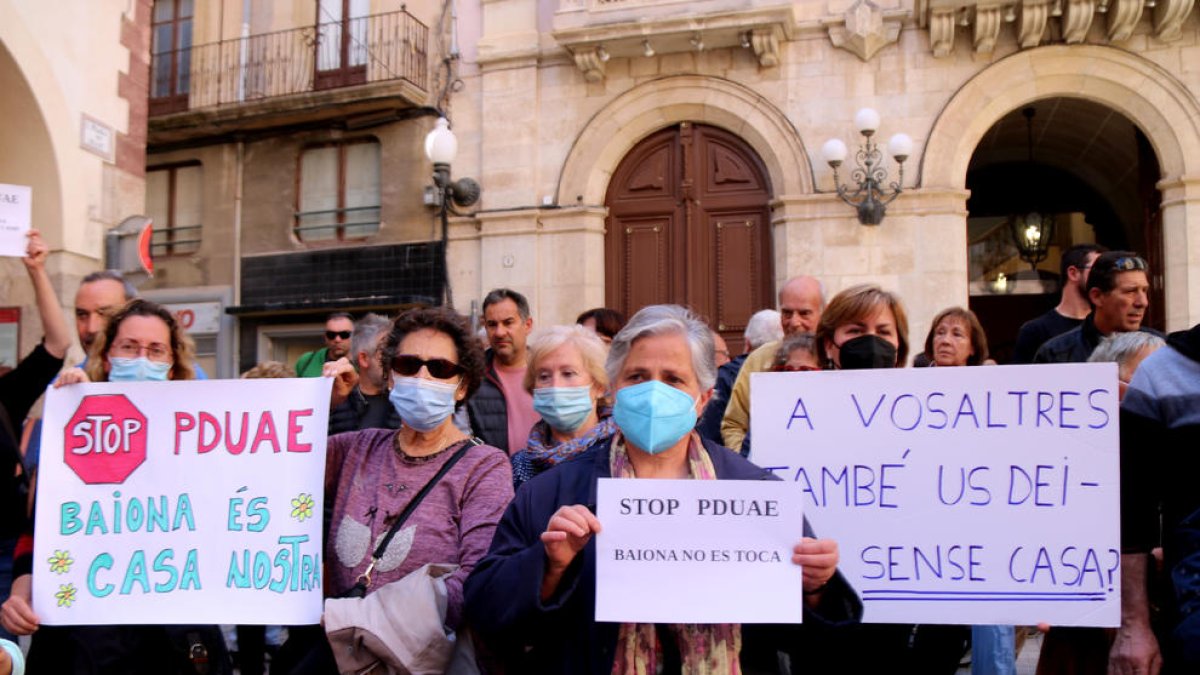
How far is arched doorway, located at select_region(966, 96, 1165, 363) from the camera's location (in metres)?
11.8

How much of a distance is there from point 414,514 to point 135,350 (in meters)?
1.34

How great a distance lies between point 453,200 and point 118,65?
4405 millimetres

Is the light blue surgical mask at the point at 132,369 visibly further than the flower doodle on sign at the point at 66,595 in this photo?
Yes

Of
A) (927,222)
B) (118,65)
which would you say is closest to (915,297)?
(927,222)

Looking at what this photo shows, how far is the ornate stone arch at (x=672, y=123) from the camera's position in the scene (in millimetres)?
11070

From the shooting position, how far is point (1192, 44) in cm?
1005

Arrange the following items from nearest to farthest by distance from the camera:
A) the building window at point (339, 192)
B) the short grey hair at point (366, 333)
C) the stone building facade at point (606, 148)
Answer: the short grey hair at point (366, 333) → the stone building facade at point (606, 148) → the building window at point (339, 192)

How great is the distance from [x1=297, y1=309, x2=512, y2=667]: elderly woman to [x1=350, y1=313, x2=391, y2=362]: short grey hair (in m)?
2.02

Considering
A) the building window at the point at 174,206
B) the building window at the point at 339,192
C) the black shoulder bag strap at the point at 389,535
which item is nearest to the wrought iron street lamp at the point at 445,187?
the building window at the point at 339,192

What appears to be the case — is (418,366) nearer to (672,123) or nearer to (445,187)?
(445,187)

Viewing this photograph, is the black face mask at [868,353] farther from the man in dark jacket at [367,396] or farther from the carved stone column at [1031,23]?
the carved stone column at [1031,23]

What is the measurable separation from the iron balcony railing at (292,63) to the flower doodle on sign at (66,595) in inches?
398

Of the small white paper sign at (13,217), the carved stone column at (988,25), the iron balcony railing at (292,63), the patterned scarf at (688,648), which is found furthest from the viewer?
the iron balcony railing at (292,63)

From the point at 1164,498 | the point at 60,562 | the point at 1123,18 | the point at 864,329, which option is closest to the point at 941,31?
the point at 1123,18
